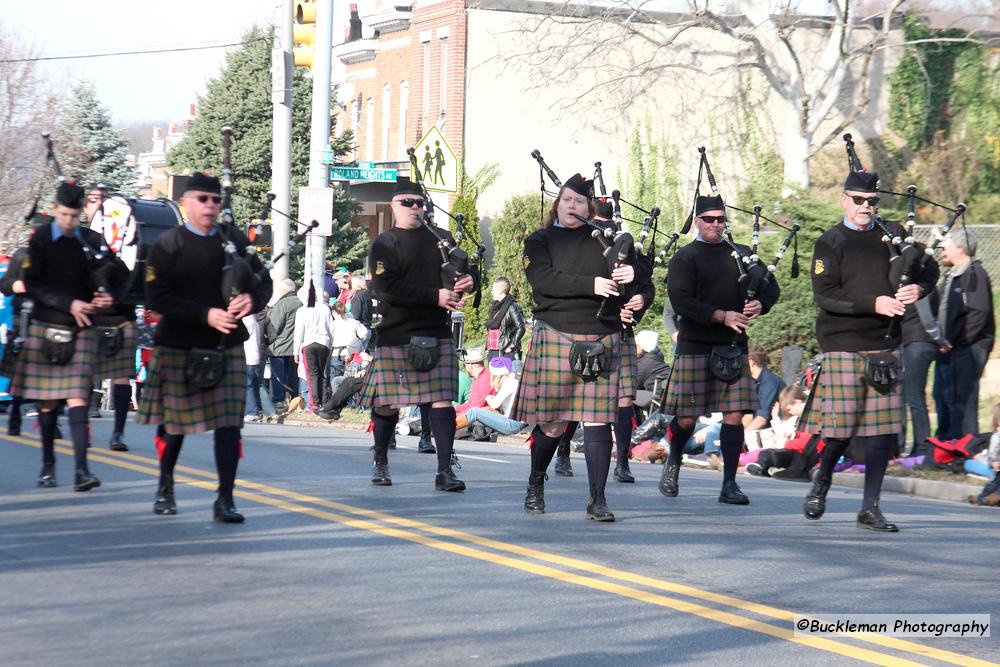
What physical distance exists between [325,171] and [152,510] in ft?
41.2

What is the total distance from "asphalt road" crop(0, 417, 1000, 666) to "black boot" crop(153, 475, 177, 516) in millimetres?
143

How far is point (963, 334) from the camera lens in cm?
1323

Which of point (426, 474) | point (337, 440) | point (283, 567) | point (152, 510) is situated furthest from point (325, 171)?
point (283, 567)

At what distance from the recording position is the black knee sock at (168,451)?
853 cm

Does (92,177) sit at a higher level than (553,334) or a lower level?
higher

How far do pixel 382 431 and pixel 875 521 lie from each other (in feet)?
11.0

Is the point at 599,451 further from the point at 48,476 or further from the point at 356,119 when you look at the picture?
the point at 356,119

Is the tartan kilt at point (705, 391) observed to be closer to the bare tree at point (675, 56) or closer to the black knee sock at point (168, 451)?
the black knee sock at point (168, 451)

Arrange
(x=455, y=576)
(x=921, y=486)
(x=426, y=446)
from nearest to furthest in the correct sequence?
(x=455, y=576), (x=921, y=486), (x=426, y=446)

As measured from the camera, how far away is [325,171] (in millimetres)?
21000

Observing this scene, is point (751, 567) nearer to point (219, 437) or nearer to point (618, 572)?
Result: point (618, 572)

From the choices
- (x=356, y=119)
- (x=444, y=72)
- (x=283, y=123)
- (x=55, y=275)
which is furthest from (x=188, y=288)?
(x=356, y=119)

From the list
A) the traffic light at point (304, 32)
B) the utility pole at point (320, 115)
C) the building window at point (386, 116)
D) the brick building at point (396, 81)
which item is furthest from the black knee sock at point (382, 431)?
the building window at point (386, 116)

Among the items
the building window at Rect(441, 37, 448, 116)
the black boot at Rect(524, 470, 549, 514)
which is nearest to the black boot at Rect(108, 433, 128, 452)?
the black boot at Rect(524, 470, 549, 514)
